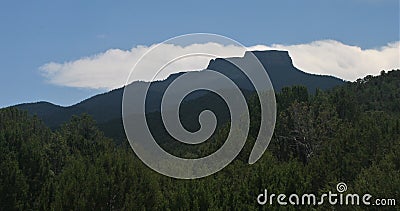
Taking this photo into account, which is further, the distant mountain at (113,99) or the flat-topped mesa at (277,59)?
the flat-topped mesa at (277,59)

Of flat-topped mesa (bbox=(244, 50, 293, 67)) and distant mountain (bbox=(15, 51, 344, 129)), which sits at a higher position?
flat-topped mesa (bbox=(244, 50, 293, 67))

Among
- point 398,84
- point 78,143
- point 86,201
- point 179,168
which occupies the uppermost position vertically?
point 398,84

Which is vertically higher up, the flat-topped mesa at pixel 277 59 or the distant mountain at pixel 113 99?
the flat-topped mesa at pixel 277 59

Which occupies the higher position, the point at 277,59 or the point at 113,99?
the point at 277,59

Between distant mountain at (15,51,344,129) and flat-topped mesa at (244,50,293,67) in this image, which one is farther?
flat-topped mesa at (244,50,293,67)

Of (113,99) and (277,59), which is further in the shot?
(277,59)

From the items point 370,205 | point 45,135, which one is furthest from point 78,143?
point 370,205

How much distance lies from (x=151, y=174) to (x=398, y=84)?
1166 inches

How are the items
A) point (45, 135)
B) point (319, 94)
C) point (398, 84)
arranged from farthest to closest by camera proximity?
point (398, 84) < point (45, 135) < point (319, 94)

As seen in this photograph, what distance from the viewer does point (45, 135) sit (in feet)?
125

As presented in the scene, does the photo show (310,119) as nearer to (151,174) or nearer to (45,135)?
(151,174)

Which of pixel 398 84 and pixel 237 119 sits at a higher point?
pixel 398 84

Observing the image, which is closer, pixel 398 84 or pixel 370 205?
pixel 370 205

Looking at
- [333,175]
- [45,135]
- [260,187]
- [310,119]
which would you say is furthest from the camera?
[45,135]
